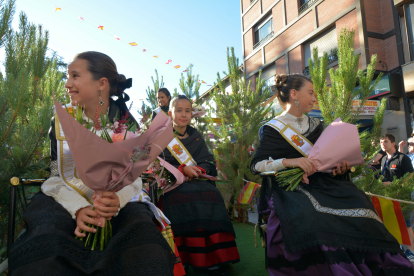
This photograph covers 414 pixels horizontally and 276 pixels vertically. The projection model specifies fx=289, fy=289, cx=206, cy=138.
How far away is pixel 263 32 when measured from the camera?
17875mm

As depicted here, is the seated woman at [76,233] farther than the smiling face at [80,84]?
No

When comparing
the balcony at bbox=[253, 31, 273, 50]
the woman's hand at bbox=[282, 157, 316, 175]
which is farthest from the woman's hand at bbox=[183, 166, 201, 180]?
the balcony at bbox=[253, 31, 273, 50]

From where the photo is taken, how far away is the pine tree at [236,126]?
5.61 meters

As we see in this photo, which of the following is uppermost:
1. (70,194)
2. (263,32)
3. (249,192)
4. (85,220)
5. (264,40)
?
(263,32)

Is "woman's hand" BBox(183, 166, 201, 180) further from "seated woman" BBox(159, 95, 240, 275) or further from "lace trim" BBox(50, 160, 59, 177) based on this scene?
"lace trim" BBox(50, 160, 59, 177)

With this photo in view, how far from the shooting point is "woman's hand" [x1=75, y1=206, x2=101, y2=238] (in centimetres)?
135

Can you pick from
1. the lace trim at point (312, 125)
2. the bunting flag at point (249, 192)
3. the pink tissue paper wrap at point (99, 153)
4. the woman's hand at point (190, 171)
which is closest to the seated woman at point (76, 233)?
the pink tissue paper wrap at point (99, 153)

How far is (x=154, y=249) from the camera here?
134 cm

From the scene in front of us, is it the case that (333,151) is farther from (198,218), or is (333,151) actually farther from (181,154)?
(181,154)

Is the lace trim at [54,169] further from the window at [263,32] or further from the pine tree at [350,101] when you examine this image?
the window at [263,32]

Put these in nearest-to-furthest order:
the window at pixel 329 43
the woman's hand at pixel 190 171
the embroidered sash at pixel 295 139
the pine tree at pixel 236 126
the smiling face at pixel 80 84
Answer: the smiling face at pixel 80 84
the embroidered sash at pixel 295 139
the woman's hand at pixel 190 171
the pine tree at pixel 236 126
the window at pixel 329 43

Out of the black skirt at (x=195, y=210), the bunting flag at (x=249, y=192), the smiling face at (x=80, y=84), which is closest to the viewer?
the smiling face at (x=80, y=84)

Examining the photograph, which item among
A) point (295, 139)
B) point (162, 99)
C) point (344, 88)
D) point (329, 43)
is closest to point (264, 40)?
point (329, 43)

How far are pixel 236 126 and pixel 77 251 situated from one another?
4610mm
